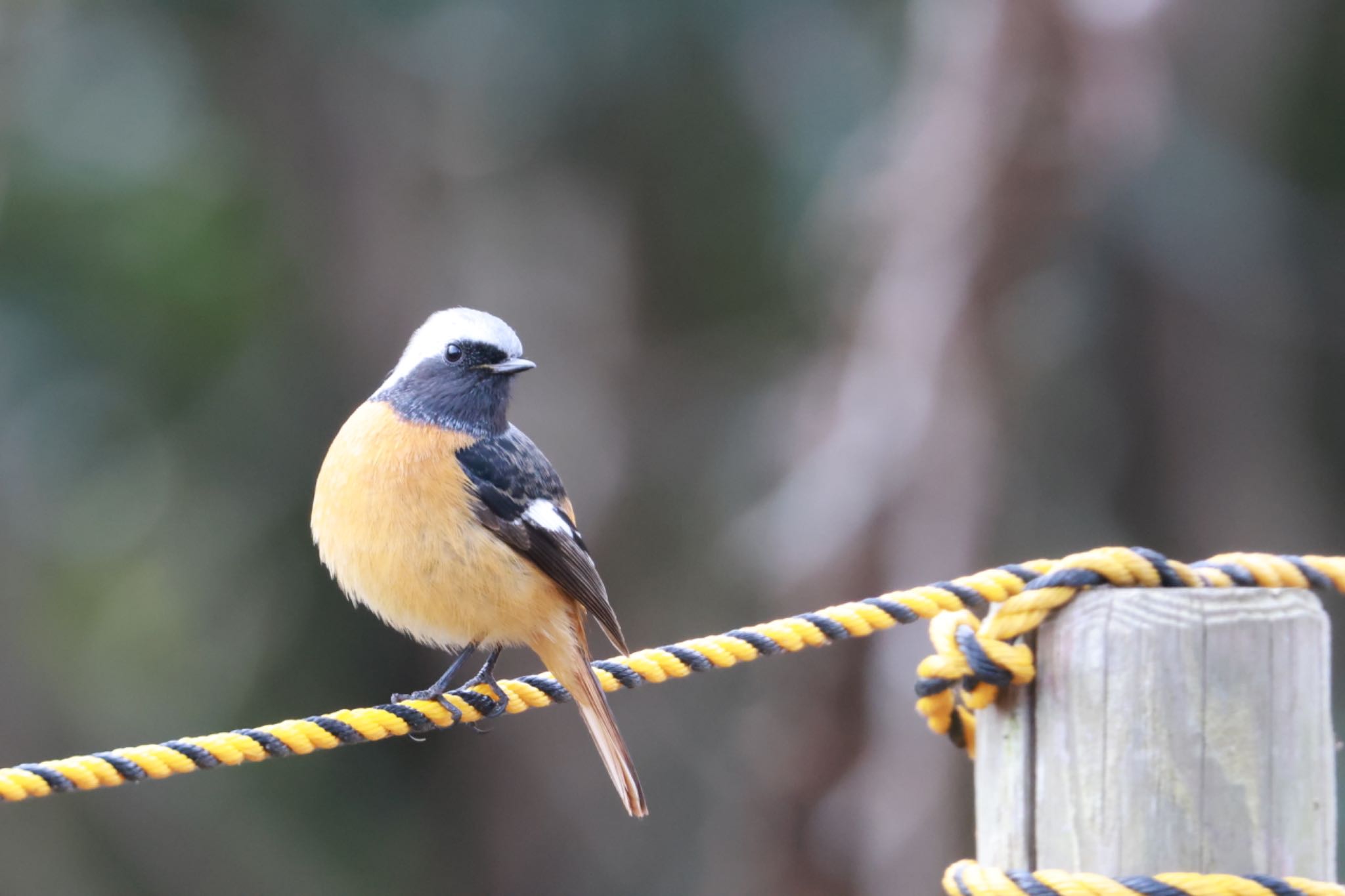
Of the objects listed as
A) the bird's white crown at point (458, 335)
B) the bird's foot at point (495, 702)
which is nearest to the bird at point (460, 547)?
the bird's foot at point (495, 702)

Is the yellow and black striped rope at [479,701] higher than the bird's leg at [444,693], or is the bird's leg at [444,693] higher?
the yellow and black striped rope at [479,701]

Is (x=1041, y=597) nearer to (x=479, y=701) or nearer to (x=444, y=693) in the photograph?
(x=479, y=701)

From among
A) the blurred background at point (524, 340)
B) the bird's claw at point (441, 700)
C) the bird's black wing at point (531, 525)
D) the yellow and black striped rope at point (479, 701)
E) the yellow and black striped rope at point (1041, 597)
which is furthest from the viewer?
the blurred background at point (524, 340)

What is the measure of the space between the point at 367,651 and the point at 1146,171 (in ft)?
23.0

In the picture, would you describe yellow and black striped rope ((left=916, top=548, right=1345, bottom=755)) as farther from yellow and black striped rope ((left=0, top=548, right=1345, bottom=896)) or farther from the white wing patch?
the white wing patch

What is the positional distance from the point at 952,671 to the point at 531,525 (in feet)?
6.12

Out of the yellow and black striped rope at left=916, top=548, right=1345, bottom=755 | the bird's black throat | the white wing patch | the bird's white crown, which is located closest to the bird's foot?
the white wing patch

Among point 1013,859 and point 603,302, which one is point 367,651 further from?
point 1013,859

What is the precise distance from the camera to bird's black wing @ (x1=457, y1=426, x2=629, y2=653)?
477 centimetres

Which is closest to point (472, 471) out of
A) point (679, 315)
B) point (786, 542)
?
point (786, 542)

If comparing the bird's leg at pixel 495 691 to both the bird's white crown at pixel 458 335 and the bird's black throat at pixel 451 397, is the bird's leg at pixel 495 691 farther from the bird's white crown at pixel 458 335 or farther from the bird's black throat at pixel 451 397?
the bird's white crown at pixel 458 335

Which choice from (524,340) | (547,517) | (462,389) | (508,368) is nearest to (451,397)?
(462,389)

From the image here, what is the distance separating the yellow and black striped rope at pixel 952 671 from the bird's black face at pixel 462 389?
130 centimetres

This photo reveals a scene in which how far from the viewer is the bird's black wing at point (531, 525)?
4.77 meters
